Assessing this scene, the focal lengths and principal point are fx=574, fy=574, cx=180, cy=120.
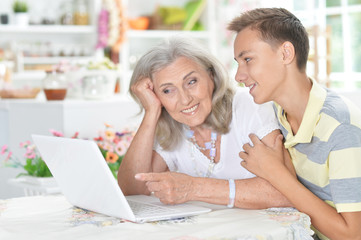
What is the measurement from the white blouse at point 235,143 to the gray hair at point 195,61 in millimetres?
31

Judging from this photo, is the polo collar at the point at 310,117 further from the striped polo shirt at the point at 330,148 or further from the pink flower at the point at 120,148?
the pink flower at the point at 120,148

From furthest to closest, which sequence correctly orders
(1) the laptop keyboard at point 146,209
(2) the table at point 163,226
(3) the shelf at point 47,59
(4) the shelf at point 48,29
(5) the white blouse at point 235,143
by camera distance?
1. (3) the shelf at point 47,59
2. (4) the shelf at point 48,29
3. (5) the white blouse at point 235,143
4. (1) the laptop keyboard at point 146,209
5. (2) the table at point 163,226

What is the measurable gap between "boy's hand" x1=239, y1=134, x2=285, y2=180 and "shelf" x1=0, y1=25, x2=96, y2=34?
4.49 meters

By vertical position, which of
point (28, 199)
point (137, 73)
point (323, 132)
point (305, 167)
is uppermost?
point (137, 73)

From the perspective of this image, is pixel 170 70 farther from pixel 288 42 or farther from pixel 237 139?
pixel 288 42

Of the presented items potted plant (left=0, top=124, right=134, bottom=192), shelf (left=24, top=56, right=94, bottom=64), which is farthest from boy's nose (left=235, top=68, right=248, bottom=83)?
shelf (left=24, top=56, right=94, bottom=64)

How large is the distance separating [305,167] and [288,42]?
391 millimetres

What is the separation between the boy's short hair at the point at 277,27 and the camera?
5.83 ft

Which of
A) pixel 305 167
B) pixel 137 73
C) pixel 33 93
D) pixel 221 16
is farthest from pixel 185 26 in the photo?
pixel 305 167

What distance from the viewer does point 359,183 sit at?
1.64 metres

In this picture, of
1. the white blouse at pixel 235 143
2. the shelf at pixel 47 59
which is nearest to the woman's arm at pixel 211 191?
the white blouse at pixel 235 143

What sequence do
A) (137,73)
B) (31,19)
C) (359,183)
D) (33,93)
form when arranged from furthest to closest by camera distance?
(31,19)
(33,93)
(137,73)
(359,183)

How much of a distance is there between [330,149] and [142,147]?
0.74m

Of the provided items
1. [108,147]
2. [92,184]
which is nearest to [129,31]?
[108,147]
